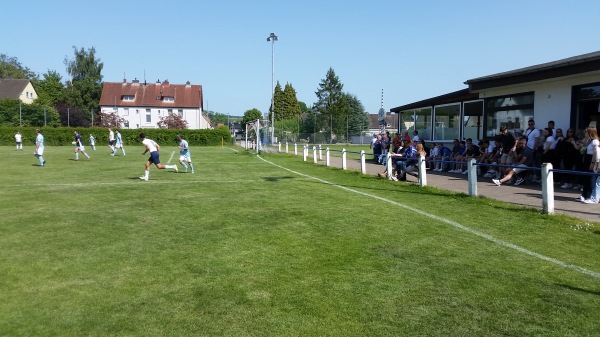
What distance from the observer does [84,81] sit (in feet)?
289

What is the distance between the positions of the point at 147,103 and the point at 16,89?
73.9 ft

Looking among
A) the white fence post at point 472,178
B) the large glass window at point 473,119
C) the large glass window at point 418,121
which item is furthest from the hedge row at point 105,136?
the white fence post at point 472,178

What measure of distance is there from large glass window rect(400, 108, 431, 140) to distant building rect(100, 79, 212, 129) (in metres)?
65.0

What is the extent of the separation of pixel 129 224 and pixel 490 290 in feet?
21.1

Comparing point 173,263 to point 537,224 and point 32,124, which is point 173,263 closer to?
point 537,224

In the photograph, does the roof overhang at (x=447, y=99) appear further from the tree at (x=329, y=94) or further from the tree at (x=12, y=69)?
the tree at (x=12, y=69)

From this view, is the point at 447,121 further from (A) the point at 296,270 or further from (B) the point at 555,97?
(A) the point at 296,270

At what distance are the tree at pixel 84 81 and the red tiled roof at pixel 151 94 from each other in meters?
2.62

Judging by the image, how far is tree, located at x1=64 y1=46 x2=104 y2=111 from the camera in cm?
8788

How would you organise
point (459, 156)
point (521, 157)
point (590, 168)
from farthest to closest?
point (459, 156) < point (521, 157) < point (590, 168)

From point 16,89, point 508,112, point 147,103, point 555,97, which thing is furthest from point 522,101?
point 16,89

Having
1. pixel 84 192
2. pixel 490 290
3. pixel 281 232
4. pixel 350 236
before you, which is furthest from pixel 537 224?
pixel 84 192

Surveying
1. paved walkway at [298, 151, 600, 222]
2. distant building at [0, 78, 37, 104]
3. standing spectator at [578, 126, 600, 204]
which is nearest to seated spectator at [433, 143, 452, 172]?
paved walkway at [298, 151, 600, 222]

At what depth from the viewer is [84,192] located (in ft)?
44.3
